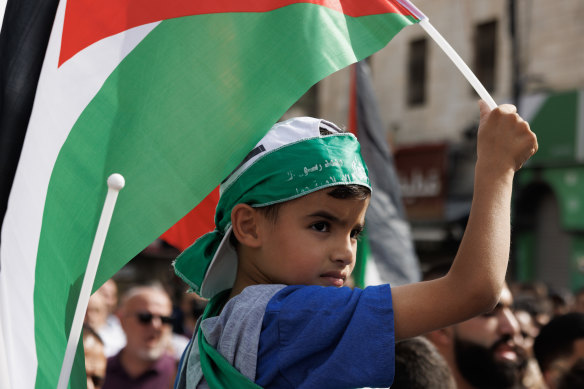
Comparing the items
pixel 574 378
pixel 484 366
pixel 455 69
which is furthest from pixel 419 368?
pixel 455 69

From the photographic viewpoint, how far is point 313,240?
1697mm

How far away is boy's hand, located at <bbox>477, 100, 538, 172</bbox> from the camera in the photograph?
158 centimetres

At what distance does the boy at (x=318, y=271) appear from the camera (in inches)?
59.3

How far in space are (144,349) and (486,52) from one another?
47.8ft

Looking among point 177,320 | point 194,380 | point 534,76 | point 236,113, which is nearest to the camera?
point 194,380

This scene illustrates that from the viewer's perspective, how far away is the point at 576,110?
1496cm

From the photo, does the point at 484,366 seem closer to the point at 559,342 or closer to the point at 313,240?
the point at 559,342

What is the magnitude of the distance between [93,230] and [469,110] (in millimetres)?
16705

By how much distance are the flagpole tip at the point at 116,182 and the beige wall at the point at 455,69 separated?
14931 mm

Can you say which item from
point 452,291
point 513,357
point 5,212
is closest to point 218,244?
point 5,212

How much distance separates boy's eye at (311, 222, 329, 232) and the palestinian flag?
253mm

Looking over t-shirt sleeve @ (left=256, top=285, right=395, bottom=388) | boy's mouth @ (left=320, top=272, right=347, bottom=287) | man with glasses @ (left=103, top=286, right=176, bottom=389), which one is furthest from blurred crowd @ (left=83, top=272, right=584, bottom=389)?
t-shirt sleeve @ (left=256, top=285, right=395, bottom=388)

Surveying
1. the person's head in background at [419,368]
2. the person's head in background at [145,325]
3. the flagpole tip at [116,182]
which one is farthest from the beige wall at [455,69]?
the flagpole tip at [116,182]

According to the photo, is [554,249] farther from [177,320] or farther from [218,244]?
[218,244]
